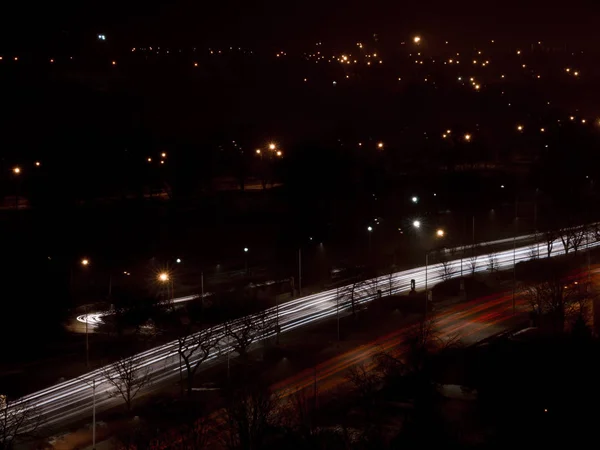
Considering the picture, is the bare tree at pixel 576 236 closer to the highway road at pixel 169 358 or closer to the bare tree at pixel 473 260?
the highway road at pixel 169 358

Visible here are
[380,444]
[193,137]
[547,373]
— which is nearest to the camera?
[380,444]

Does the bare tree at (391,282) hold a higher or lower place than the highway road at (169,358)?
higher

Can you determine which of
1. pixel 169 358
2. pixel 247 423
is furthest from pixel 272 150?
pixel 247 423

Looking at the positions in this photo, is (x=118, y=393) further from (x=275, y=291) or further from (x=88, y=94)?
(x=88, y=94)

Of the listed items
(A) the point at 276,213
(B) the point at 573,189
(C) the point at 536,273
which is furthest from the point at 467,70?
(C) the point at 536,273

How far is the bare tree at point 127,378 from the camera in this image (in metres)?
12.5

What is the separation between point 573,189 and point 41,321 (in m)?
22.1

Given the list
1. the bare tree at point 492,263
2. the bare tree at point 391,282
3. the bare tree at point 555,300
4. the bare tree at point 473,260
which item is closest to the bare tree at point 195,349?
the bare tree at point 391,282

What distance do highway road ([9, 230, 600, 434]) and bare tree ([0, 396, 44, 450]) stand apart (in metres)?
0.13

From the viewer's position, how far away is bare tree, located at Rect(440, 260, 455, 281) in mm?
20031

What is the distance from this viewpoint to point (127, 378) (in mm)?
12398

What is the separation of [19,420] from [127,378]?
2.00 m

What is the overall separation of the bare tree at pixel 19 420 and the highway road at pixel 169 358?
0.13 m

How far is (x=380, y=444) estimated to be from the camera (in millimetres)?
9289
